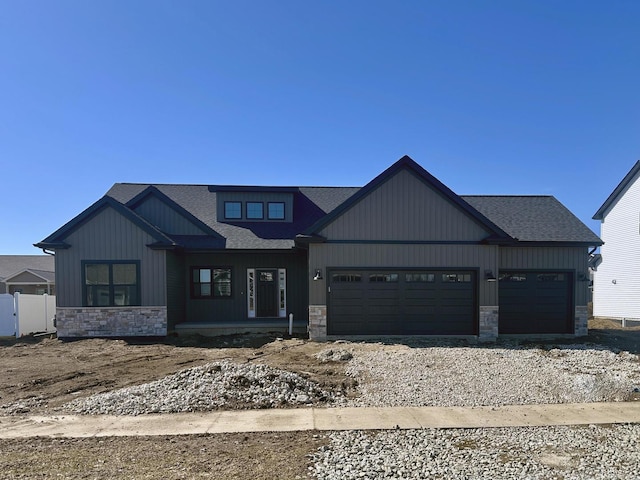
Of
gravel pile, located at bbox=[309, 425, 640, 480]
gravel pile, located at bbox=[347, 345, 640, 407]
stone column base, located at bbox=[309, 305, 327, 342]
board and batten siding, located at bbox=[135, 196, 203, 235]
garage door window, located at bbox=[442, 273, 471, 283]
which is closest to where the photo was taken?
gravel pile, located at bbox=[309, 425, 640, 480]

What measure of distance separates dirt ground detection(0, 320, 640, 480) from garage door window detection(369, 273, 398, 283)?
216cm

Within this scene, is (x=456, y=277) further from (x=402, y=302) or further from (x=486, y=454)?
(x=486, y=454)

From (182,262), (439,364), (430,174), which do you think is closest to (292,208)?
(182,262)

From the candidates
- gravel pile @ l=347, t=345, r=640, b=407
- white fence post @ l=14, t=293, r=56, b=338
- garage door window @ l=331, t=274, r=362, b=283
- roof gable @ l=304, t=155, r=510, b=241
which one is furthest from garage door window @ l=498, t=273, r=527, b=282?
white fence post @ l=14, t=293, r=56, b=338

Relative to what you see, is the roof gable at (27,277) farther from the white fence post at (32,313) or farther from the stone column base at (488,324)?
the stone column base at (488,324)

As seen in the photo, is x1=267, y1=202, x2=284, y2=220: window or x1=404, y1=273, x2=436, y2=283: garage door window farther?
x1=267, y1=202, x2=284, y2=220: window

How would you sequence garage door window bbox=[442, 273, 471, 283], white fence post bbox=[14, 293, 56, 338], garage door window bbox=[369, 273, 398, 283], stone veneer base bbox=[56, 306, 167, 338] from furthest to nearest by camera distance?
white fence post bbox=[14, 293, 56, 338]
stone veneer base bbox=[56, 306, 167, 338]
garage door window bbox=[442, 273, 471, 283]
garage door window bbox=[369, 273, 398, 283]

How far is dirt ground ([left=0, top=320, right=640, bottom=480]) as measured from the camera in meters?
4.37

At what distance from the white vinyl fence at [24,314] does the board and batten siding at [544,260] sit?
17746mm

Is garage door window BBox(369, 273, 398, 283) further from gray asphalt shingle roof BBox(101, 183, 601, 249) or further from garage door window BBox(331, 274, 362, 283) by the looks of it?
gray asphalt shingle roof BBox(101, 183, 601, 249)

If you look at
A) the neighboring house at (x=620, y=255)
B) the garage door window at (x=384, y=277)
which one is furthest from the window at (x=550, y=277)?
the neighboring house at (x=620, y=255)

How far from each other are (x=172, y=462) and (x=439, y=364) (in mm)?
6695

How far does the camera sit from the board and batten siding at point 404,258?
497 inches

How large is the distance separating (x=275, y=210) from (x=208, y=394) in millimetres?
10324
